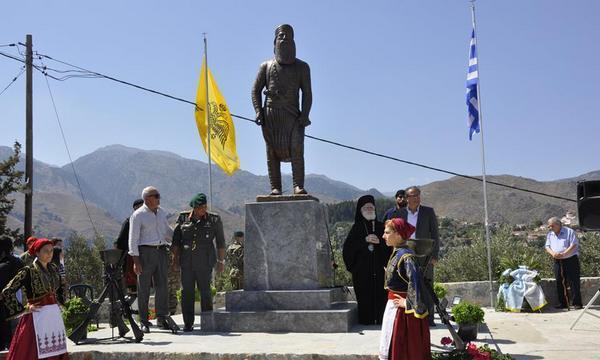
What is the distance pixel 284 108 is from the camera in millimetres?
9125

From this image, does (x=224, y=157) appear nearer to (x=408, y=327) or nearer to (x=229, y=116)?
(x=229, y=116)

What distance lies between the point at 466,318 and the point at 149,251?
4.28 meters

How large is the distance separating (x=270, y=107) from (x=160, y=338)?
11.9 ft

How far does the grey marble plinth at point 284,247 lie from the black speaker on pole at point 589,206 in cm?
355

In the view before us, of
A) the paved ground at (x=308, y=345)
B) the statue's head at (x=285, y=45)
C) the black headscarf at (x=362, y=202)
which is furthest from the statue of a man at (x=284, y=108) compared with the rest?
the paved ground at (x=308, y=345)

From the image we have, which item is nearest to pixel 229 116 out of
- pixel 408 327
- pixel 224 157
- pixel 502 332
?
pixel 224 157

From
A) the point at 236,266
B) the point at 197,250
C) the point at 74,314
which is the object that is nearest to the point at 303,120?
the point at 197,250

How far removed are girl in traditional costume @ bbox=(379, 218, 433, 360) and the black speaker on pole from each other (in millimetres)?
3637

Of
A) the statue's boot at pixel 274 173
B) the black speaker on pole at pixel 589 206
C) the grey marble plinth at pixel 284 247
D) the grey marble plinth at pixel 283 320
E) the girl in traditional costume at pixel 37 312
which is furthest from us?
the statue's boot at pixel 274 173

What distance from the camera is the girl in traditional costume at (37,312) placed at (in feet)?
20.8

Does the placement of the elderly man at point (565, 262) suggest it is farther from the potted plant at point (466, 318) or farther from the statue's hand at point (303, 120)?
the statue's hand at point (303, 120)

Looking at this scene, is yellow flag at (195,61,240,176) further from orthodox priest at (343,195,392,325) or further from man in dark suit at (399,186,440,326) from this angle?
man in dark suit at (399,186,440,326)

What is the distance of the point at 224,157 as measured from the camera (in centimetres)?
1791

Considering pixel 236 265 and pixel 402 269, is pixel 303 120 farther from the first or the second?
pixel 236 265
